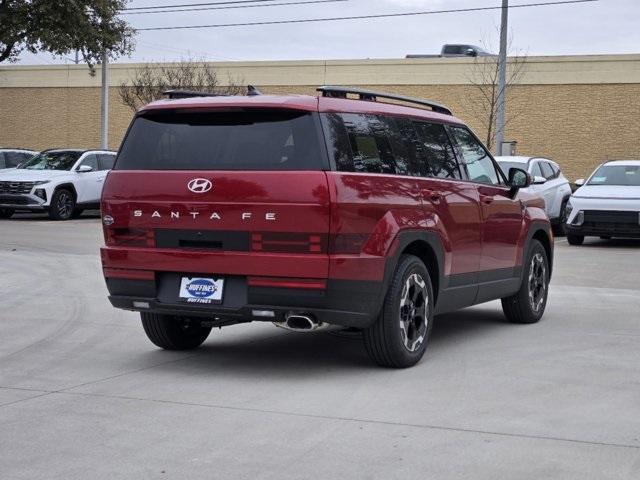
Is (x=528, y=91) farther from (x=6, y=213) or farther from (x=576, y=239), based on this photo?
(x=576, y=239)

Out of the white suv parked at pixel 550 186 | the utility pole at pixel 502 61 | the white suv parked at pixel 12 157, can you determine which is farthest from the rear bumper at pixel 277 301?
the utility pole at pixel 502 61

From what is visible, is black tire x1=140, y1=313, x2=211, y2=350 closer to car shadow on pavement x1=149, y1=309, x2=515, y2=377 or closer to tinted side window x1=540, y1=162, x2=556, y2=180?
car shadow on pavement x1=149, y1=309, x2=515, y2=377

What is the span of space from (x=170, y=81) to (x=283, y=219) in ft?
129

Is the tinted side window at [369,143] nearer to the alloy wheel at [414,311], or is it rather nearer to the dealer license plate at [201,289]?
the alloy wheel at [414,311]

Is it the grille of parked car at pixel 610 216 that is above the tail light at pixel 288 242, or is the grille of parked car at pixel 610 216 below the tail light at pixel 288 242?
below

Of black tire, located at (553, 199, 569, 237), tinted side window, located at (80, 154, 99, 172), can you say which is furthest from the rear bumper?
tinted side window, located at (80, 154, 99, 172)

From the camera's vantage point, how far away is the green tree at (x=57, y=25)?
105 ft

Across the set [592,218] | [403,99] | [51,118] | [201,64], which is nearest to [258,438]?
[403,99]

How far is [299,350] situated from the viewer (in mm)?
9062

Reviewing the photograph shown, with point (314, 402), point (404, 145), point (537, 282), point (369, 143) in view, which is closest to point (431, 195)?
point (404, 145)

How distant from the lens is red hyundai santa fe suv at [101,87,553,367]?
747 cm

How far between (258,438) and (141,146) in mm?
2869

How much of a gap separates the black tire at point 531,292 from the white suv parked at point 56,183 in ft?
55.3

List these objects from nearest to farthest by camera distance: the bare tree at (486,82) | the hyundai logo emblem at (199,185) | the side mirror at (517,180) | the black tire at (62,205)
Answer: the hyundai logo emblem at (199,185), the side mirror at (517,180), the black tire at (62,205), the bare tree at (486,82)
